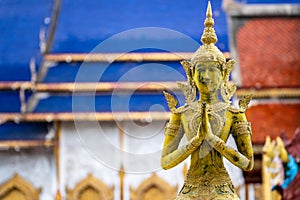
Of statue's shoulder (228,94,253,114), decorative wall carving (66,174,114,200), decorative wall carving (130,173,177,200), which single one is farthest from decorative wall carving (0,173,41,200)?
statue's shoulder (228,94,253,114)

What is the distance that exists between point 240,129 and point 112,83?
34.6 ft

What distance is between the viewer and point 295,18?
19.2 m

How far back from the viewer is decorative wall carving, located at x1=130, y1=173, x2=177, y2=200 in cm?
1788

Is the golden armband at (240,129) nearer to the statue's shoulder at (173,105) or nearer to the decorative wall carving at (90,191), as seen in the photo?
the statue's shoulder at (173,105)

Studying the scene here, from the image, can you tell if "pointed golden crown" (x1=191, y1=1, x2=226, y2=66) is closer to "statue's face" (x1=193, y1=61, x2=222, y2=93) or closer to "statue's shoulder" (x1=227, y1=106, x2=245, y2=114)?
"statue's face" (x1=193, y1=61, x2=222, y2=93)

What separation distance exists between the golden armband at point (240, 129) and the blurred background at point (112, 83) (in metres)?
9.43

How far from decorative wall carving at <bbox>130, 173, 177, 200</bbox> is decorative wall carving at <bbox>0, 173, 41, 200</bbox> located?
137cm

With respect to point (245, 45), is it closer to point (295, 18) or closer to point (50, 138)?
point (295, 18)

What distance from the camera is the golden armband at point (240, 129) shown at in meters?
7.25

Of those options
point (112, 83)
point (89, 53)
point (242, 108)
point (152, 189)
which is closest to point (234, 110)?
point (242, 108)

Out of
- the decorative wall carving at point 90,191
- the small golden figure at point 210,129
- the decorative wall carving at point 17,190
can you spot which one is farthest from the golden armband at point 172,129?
the decorative wall carving at point 17,190

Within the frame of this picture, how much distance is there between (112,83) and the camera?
1773 cm

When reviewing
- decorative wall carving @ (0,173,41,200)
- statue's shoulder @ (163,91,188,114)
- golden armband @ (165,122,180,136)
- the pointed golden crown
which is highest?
decorative wall carving @ (0,173,41,200)

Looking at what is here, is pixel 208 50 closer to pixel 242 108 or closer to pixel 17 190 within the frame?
pixel 242 108
